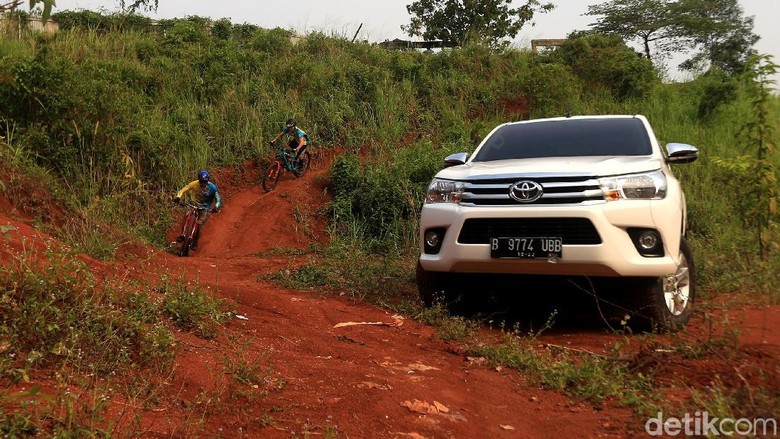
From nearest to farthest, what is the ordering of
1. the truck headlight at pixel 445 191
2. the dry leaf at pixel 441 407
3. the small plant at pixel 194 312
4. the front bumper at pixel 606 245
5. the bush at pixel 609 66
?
the dry leaf at pixel 441 407 → the small plant at pixel 194 312 → the front bumper at pixel 606 245 → the truck headlight at pixel 445 191 → the bush at pixel 609 66

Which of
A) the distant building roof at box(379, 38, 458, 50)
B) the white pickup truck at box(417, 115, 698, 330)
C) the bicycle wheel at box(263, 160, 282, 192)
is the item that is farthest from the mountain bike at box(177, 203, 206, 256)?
the distant building roof at box(379, 38, 458, 50)

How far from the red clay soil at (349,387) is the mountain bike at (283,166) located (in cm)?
751

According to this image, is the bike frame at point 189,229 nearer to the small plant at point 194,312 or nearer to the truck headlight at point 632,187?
the small plant at point 194,312

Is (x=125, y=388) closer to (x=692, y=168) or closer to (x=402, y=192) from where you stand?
(x=402, y=192)

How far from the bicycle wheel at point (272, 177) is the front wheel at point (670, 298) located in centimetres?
951

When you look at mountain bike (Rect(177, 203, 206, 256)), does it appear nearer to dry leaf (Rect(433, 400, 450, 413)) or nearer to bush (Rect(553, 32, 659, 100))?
dry leaf (Rect(433, 400, 450, 413))

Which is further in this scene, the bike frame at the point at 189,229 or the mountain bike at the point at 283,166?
the mountain bike at the point at 283,166

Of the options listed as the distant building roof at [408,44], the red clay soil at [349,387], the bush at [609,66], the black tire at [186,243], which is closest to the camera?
the red clay soil at [349,387]

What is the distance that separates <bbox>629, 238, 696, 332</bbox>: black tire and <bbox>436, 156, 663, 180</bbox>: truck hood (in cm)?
76

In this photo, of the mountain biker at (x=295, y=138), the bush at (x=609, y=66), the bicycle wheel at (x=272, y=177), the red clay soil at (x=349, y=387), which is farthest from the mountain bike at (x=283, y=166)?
the bush at (x=609, y=66)

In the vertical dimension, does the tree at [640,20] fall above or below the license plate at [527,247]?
above

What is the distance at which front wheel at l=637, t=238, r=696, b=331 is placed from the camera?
469 centimetres

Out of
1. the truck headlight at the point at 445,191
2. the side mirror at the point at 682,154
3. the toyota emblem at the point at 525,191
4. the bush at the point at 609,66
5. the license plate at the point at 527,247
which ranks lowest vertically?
the license plate at the point at 527,247

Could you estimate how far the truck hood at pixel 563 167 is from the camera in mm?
4766
